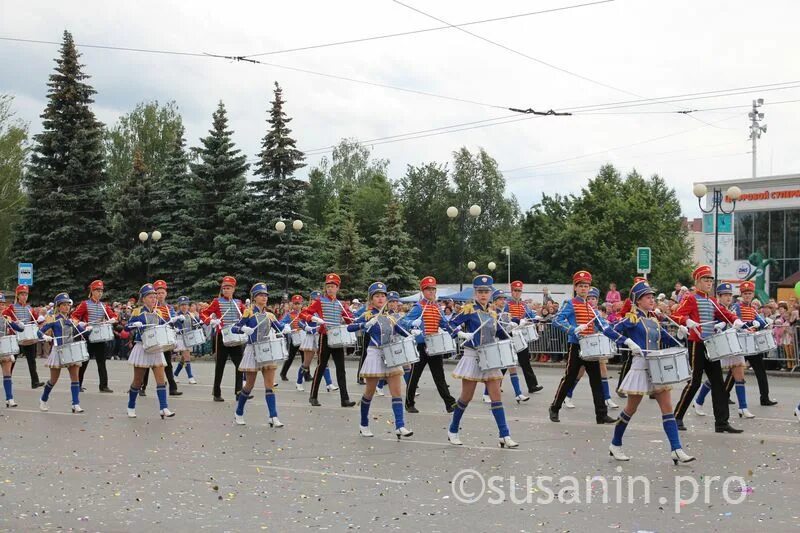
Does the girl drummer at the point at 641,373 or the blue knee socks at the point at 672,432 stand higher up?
the girl drummer at the point at 641,373

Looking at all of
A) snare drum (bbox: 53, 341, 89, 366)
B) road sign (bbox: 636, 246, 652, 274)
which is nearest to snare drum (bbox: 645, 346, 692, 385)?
snare drum (bbox: 53, 341, 89, 366)

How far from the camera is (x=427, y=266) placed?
295ft

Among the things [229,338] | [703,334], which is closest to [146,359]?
[229,338]

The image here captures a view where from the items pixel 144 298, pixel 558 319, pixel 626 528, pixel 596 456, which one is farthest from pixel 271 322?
pixel 626 528

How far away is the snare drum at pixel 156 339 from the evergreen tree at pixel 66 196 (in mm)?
39327

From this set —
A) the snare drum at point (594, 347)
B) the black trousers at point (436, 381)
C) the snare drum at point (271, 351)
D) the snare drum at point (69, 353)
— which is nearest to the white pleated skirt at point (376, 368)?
the snare drum at point (271, 351)

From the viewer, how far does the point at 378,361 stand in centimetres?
1372

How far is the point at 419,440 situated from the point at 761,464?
440 centimetres

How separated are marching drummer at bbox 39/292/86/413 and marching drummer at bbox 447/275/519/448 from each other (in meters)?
7.89

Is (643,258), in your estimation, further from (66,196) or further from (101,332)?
(66,196)

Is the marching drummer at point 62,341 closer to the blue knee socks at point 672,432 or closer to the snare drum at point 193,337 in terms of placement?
the snare drum at point 193,337

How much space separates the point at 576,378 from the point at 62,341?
9091 millimetres

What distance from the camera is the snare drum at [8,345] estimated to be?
18797 mm

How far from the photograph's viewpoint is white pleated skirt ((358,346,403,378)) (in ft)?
44.7
